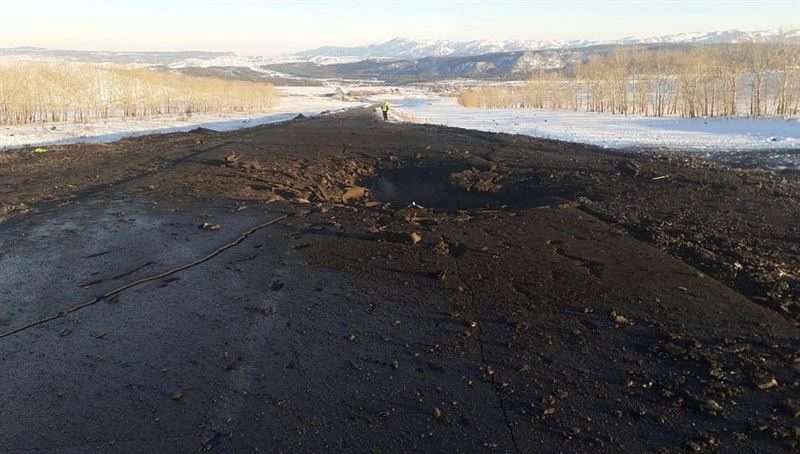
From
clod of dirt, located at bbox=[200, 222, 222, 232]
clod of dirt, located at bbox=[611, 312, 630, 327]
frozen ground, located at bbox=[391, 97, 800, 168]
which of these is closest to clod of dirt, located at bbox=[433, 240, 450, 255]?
clod of dirt, located at bbox=[611, 312, 630, 327]

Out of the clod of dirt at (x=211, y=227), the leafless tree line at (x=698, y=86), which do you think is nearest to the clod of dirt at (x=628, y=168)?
the clod of dirt at (x=211, y=227)

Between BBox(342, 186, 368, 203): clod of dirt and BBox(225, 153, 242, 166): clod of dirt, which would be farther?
BBox(225, 153, 242, 166): clod of dirt

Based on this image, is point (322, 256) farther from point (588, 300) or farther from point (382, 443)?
point (382, 443)

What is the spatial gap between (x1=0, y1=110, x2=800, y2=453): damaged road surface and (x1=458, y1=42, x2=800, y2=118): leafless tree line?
118ft

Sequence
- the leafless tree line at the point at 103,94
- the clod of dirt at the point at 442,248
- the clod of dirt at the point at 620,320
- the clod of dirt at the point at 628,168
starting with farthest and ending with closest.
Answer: the leafless tree line at the point at 103,94
the clod of dirt at the point at 628,168
the clod of dirt at the point at 442,248
the clod of dirt at the point at 620,320

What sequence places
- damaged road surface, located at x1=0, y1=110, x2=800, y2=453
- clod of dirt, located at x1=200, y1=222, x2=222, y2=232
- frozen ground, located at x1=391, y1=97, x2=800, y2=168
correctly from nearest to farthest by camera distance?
damaged road surface, located at x1=0, y1=110, x2=800, y2=453, clod of dirt, located at x1=200, y1=222, x2=222, y2=232, frozen ground, located at x1=391, y1=97, x2=800, y2=168

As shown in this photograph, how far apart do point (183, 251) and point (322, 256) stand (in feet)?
7.41

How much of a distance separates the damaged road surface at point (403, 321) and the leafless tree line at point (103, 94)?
3419 centimetres

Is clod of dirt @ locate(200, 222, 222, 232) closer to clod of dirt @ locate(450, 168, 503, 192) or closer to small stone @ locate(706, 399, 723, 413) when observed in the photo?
clod of dirt @ locate(450, 168, 503, 192)

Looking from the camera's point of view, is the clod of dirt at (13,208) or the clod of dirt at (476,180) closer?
the clod of dirt at (13,208)

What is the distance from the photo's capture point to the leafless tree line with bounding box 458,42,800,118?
3938 cm

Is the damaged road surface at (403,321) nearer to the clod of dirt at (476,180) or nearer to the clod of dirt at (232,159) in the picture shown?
the clod of dirt at (476,180)

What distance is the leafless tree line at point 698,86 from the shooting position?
3938 cm

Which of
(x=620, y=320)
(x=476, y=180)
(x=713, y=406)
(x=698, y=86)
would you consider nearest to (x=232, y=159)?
(x=476, y=180)
